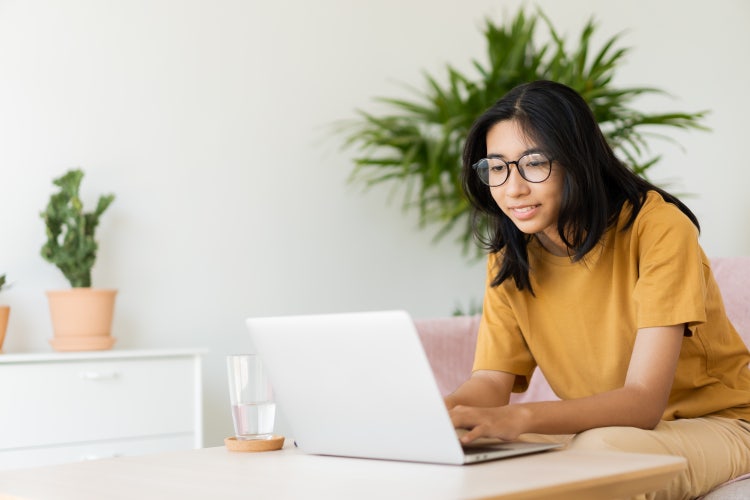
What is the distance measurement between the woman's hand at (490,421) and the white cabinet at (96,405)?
1.64 m

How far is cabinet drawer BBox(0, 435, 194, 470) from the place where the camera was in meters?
2.58

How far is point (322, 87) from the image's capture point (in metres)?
3.68

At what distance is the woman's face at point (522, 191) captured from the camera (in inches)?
66.4

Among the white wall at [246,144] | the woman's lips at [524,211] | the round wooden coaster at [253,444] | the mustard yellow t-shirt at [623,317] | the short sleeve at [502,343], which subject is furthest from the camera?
the white wall at [246,144]

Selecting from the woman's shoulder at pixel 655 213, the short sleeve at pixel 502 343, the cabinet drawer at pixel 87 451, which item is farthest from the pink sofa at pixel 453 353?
the woman's shoulder at pixel 655 213

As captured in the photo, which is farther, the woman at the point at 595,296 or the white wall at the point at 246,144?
the white wall at the point at 246,144

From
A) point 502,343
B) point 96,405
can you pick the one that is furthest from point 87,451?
point 502,343

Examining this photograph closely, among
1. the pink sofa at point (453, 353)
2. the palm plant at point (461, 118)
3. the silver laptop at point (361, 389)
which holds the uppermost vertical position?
the palm plant at point (461, 118)

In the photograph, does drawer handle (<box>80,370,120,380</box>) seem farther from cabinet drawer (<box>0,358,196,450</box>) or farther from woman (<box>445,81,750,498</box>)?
woman (<box>445,81,750,498</box>)

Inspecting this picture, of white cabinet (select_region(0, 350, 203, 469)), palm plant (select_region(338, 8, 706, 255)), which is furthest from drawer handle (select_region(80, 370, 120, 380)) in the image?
palm plant (select_region(338, 8, 706, 255))

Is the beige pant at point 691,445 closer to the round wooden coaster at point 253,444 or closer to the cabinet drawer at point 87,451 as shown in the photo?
the round wooden coaster at point 253,444

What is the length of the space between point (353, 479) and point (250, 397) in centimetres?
38

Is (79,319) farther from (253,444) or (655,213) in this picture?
(655,213)

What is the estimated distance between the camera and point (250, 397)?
1.49 metres
